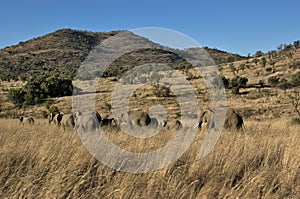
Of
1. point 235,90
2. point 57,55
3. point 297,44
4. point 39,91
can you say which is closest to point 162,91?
point 235,90

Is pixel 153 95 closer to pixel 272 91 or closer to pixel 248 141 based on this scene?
pixel 272 91

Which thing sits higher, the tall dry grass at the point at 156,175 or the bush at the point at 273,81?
the bush at the point at 273,81

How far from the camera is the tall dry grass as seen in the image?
4.21 meters

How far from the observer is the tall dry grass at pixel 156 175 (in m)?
4.21

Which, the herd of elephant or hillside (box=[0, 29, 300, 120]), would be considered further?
hillside (box=[0, 29, 300, 120])

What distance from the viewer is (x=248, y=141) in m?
7.20

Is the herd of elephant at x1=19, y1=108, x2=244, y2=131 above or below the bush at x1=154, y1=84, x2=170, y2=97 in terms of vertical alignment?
below

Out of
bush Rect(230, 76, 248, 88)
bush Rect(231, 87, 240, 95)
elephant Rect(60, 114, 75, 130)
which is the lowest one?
elephant Rect(60, 114, 75, 130)

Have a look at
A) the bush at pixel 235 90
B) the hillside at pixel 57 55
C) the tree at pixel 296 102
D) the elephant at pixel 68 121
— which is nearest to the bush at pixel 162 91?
the bush at pixel 235 90

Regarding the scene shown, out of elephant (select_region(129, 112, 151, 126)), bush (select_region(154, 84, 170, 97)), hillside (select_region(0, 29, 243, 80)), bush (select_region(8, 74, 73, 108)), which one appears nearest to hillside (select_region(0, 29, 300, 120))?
hillside (select_region(0, 29, 243, 80))

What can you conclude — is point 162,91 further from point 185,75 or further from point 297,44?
point 297,44

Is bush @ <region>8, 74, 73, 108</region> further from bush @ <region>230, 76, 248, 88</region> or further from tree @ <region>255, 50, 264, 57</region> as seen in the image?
tree @ <region>255, 50, 264, 57</region>

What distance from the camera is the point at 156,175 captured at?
16.1 feet

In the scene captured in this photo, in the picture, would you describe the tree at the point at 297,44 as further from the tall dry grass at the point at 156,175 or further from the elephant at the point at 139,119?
the tall dry grass at the point at 156,175
